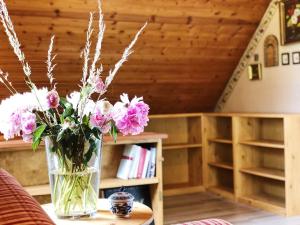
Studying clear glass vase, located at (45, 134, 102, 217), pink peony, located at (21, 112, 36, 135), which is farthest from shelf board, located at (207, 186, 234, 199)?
pink peony, located at (21, 112, 36, 135)

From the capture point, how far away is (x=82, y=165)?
5.67 feet

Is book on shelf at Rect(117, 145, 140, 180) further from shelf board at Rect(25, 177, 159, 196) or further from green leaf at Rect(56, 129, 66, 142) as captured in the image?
green leaf at Rect(56, 129, 66, 142)

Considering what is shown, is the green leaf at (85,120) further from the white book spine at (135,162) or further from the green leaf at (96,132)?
the white book spine at (135,162)

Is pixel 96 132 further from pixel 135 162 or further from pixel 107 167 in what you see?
pixel 107 167

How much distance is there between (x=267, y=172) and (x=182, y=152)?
4.56 feet

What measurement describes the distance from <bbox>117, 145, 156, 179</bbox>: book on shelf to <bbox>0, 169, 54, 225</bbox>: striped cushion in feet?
6.59

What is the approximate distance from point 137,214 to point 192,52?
286cm

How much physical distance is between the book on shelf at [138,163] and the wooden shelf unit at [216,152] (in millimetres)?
2041

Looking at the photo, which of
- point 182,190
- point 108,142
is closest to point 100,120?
point 108,142

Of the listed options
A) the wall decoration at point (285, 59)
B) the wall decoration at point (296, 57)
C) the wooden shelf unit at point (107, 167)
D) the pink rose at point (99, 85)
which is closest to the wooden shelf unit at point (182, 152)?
the wall decoration at point (285, 59)

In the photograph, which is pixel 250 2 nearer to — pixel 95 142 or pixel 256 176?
pixel 256 176

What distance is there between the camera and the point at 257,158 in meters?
4.61

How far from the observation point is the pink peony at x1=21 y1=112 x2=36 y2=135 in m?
1.66

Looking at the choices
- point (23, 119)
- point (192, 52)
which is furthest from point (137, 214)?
point (192, 52)
